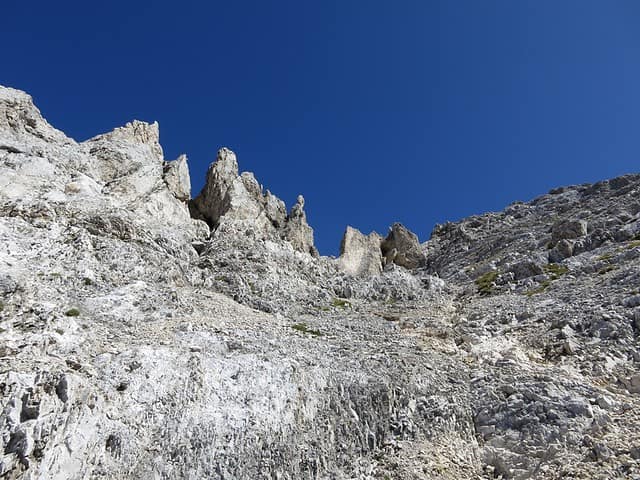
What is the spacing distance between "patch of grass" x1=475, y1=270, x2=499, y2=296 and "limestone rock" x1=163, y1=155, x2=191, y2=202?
108 ft

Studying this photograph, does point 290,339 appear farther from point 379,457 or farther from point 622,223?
point 622,223

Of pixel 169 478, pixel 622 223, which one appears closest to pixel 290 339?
pixel 169 478

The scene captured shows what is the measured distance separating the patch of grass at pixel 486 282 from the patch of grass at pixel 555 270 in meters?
4.29

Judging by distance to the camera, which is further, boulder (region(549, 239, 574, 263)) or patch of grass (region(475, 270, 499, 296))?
boulder (region(549, 239, 574, 263))

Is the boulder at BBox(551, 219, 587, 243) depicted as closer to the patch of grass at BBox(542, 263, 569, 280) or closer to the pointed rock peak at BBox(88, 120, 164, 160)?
the patch of grass at BBox(542, 263, 569, 280)

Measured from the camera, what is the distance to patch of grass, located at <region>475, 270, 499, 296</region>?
4150cm

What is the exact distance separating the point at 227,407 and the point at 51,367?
6.07 meters

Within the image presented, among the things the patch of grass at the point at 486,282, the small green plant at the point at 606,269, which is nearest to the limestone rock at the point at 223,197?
the patch of grass at the point at 486,282

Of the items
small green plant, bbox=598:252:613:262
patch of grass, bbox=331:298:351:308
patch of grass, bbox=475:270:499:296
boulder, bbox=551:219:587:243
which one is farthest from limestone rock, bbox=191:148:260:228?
small green plant, bbox=598:252:613:262

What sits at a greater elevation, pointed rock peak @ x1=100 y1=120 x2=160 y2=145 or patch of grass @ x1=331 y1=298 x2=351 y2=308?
pointed rock peak @ x1=100 y1=120 x2=160 y2=145

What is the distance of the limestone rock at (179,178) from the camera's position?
54.9m

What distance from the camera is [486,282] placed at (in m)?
44.0

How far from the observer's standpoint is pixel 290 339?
24.9 metres

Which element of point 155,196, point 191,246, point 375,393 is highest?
point 155,196
